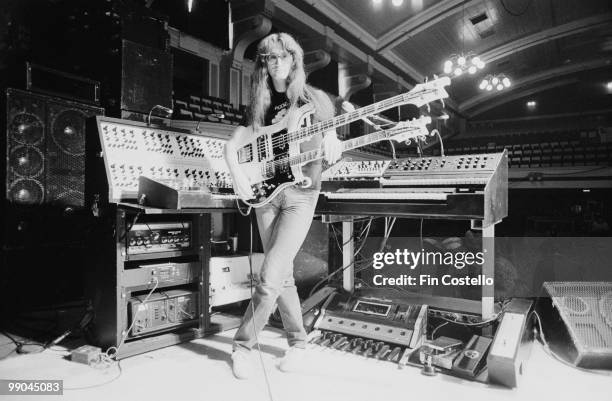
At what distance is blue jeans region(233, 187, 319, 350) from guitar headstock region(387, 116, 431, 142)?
0.51m

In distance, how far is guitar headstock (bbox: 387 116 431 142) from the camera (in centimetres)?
192

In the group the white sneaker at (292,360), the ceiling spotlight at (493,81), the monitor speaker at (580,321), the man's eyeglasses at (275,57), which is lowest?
the white sneaker at (292,360)

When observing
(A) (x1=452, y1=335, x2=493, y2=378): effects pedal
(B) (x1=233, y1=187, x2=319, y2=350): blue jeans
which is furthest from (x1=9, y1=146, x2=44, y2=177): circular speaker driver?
(A) (x1=452, y1=335, x2=493, y2=378): effects pedal

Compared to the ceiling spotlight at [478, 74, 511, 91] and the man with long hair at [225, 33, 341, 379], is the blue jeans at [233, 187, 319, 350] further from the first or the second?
the ceiling spotlight at [478, 74, 511, 91]

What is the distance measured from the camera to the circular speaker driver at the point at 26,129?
273 cm

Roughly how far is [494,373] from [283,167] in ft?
4.65

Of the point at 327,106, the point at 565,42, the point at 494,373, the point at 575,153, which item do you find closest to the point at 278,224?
the point at 327,106

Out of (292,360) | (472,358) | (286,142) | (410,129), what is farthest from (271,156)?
(472,358)

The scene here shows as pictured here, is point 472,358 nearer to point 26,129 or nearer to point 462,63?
point 26,129

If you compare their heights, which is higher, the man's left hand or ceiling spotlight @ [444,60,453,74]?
ceiling spotlight @ [444,60,453,74]

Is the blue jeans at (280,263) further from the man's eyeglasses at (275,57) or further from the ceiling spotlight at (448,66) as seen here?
the ceiling spotlight at (448,66)

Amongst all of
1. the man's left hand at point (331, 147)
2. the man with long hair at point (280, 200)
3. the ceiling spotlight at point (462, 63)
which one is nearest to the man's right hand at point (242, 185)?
the man with long hair at point (280, 200)

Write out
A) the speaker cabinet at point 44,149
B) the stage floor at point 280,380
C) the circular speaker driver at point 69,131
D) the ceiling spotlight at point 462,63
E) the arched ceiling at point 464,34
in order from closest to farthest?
the stage floor at point 280,380, the speaker cabinet at point 44,149, the circular speaker driver at point 69,131, the arched ceiling at point 464,34, the ceiling spotlight at point 462,63

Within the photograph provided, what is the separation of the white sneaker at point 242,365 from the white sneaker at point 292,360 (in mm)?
163
